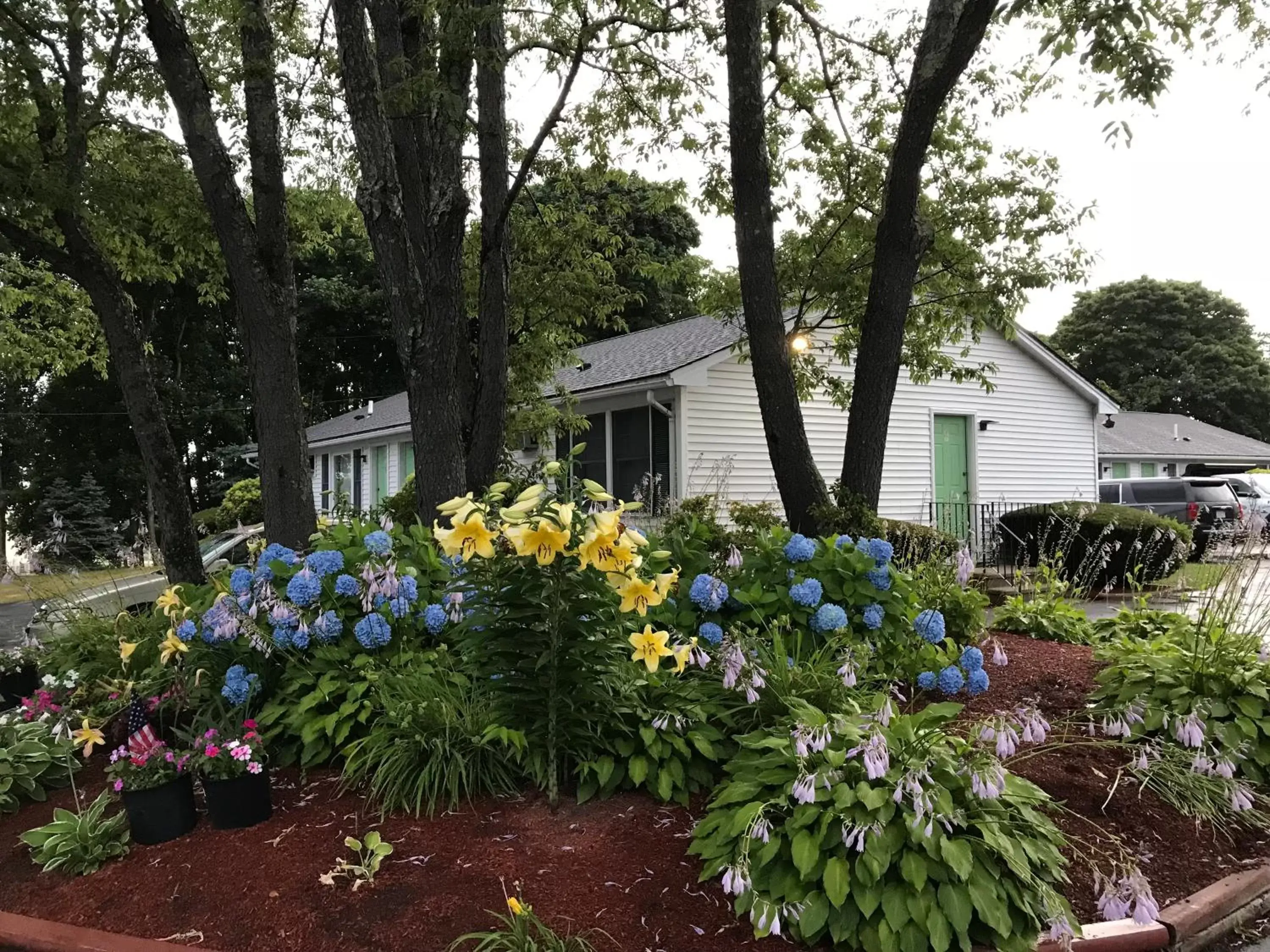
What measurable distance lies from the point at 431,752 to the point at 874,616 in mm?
2117

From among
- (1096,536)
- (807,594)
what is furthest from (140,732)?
(1096,536)

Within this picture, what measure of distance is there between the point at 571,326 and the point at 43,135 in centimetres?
589

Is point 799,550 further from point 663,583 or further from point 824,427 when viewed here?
point 824,427

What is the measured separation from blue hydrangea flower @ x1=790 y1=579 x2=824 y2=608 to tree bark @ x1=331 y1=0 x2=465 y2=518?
2.62 m

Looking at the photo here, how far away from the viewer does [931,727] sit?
2.88 meters

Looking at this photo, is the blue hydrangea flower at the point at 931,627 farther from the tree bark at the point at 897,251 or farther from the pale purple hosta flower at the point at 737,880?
the tree bark at the point at 897,251

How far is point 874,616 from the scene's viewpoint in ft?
12.8

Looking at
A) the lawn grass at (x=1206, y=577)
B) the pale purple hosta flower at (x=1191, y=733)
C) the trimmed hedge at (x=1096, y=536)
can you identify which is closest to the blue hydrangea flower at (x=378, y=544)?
the pale purple hosta flower at (x=1191, y=733)

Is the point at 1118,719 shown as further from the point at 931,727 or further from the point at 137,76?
the point at 137,76

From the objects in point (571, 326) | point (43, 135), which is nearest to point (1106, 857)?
point (571, 326)

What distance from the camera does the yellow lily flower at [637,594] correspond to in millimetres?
2809

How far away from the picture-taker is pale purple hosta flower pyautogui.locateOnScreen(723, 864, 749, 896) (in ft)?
7.52

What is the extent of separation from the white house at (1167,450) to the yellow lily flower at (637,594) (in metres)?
26.3

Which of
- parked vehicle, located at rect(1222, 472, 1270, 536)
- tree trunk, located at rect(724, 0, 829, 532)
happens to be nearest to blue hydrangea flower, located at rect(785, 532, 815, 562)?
tree trunk, located at rect(724, 0, 829, 532)
